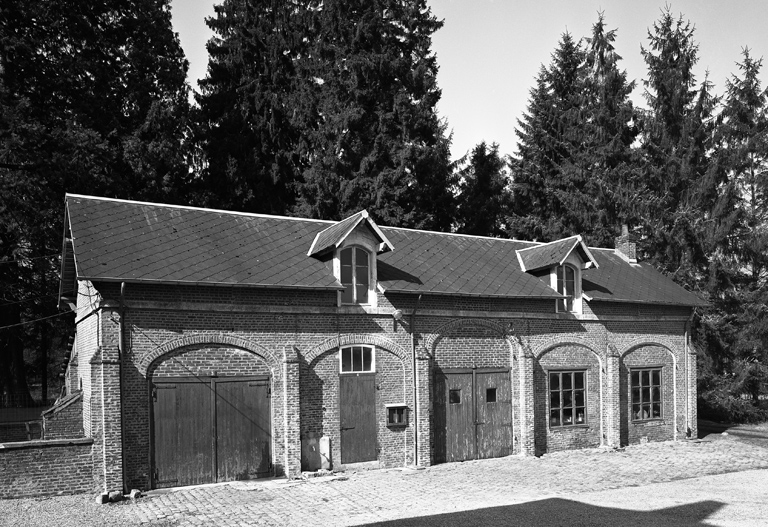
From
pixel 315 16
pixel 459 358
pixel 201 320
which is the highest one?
pixel 315 16

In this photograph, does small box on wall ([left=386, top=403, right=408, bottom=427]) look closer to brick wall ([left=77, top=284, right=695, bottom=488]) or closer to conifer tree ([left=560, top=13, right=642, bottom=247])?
brick wall ([left=77, top=284, right=695, bottom=488])

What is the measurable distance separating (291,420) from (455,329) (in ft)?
17.8

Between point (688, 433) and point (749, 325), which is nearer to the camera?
point (688, 433)

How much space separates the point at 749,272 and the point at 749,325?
5614mm

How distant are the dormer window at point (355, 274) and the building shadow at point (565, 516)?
6709 mm

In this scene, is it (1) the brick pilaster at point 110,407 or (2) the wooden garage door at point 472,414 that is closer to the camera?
(1) the brick pilaster at point 110,407

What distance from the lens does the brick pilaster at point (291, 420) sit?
16.2m

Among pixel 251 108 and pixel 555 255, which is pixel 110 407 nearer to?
pixel 555 255

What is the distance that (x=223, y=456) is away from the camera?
15.7 m

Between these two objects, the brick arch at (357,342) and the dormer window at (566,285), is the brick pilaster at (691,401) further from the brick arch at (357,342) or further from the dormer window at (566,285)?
the brick arch at (357,342)

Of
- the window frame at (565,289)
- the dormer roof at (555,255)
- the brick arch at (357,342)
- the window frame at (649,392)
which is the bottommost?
the window frame at (649,392)

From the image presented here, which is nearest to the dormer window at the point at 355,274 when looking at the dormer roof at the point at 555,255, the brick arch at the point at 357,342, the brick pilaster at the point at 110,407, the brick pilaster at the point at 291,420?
the brick arch at the point at 357,342

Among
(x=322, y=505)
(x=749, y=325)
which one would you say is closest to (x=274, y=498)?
(x=322, y=505)

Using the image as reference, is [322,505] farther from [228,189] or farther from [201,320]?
[228,189]
